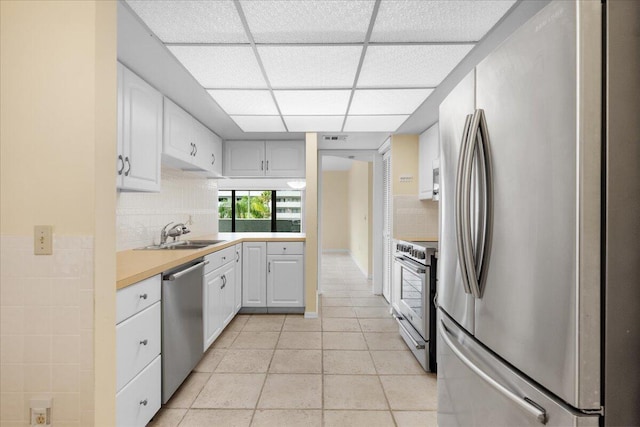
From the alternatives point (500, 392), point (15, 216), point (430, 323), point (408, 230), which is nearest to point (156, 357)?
point (15, 216)

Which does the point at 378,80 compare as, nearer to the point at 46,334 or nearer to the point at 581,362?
the point at 581,362

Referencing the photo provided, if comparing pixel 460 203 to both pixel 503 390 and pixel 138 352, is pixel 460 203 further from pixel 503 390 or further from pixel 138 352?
pixel 138 352

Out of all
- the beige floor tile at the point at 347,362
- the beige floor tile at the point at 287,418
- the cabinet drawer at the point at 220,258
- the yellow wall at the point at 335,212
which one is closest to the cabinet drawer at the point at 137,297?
the cabinet drawer at the point at 220,258

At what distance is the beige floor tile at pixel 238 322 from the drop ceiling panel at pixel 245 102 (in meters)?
2.24

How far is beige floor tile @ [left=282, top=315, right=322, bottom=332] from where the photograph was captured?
3.43m

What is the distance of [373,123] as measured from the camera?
3.48 m

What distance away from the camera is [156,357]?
6.09ft

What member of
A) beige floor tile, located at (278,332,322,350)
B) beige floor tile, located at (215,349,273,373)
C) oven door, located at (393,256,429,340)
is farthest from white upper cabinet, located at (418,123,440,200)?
beige floor tile, located at (215,349,273,373)

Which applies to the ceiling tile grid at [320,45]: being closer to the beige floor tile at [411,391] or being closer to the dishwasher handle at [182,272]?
the dishwasher handle at [182,272]

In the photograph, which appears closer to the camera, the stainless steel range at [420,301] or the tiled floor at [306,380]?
the tiled floor at [306,380]

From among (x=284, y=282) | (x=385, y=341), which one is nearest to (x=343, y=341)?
(x=385, y=341)

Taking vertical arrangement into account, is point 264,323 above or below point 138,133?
below

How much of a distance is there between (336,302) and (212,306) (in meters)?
2.09

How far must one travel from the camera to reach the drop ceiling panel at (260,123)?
10.7ft
